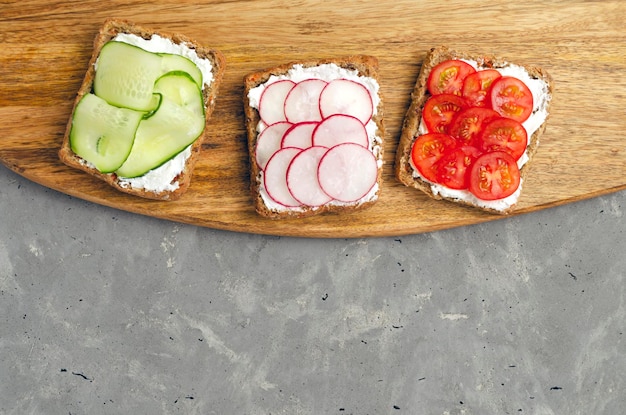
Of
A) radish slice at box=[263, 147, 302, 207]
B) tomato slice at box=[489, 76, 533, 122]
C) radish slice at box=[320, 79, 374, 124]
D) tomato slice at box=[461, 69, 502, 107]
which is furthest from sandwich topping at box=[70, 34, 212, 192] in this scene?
tomato slice at box=[489, 76, 533, 122]

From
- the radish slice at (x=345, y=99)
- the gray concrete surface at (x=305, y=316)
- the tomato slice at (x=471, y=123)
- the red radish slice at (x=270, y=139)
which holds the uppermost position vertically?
the radish slice at (x=345, y=99)

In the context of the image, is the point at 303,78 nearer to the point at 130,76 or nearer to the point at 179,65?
the point at 179,65

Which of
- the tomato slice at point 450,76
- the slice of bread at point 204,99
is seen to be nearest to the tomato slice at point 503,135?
the tomato slice at point 450,76

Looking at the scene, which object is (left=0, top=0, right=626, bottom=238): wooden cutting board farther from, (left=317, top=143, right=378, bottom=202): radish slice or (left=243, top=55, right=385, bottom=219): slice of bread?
(left=317, top=143, right=378, bottom=202): radish slice

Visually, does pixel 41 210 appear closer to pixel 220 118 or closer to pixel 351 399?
pixel 220 118

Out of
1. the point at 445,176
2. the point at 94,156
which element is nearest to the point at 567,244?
the point at 445,176

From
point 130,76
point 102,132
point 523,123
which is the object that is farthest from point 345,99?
point 102,132

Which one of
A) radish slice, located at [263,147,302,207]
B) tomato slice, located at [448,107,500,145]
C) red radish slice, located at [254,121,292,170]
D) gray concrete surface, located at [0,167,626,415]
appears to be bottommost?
gray concrete surface, located at [0,167,626,415]

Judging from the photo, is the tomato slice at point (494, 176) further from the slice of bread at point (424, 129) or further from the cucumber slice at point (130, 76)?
the cucumber slice at point (130, 76)
